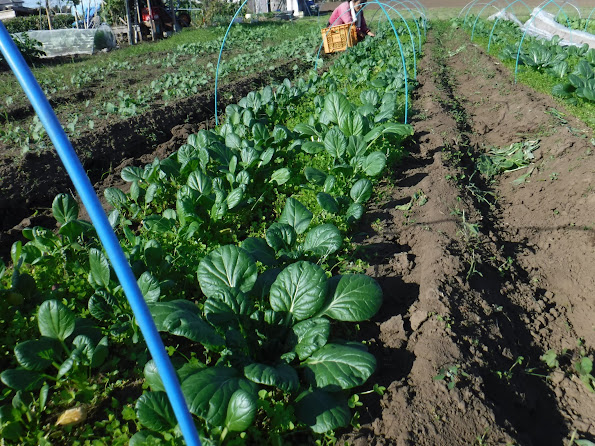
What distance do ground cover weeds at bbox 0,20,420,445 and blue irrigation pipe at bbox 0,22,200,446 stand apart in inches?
20.2

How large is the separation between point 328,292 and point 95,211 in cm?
138

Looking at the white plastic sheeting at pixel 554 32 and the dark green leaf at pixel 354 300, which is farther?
the white plastic sheeting at pixel 554 32

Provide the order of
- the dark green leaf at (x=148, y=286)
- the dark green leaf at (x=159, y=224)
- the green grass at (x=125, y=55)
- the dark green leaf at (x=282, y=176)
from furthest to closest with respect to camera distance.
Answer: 1. the green grass at (x=125, y=55)
2. the dark green leaf at (x=282, y=176)
3. the dark green leaf at (x=159, y=224)
4. the dark green leaf at (x=148, y=286)

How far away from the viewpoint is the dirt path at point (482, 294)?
5.97 feet

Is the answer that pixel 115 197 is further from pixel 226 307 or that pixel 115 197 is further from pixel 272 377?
pixel 272 377

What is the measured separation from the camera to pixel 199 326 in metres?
1.83

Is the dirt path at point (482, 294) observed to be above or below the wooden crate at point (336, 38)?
below

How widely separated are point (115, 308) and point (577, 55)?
28.7 feet

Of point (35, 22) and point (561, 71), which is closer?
point (561, 71)

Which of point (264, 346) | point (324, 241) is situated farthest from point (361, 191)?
point (264, 346)

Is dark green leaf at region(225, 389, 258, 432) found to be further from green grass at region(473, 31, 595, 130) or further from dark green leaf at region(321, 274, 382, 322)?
green grass at region(473, 31, 595, 130)

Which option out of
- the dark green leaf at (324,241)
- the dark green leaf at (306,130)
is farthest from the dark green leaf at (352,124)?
the dark green leaf at (324,241)

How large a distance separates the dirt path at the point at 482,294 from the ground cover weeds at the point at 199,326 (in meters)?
0.24

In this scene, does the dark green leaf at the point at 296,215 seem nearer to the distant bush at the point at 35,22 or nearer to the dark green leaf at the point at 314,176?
the dark green leaf at the point at 314,176
